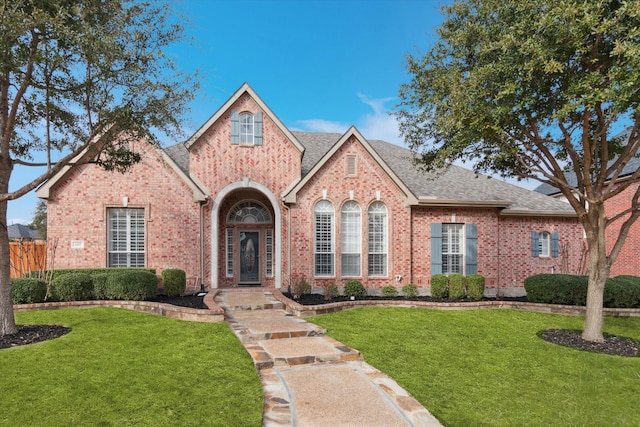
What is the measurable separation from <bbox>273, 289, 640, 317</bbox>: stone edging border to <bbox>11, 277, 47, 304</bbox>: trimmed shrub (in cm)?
709

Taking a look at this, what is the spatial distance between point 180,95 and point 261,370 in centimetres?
618

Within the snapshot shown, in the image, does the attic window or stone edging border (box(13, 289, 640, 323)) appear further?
the attic window

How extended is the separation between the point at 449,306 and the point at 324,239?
5.14 meters

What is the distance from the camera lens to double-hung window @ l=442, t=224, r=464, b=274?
15.2 metres

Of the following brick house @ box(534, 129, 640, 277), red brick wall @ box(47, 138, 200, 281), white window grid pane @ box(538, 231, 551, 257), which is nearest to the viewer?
red brick wall @ box(47, 138, 200, 281)

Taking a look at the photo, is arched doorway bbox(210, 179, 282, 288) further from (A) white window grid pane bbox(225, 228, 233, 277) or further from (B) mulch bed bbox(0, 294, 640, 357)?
(B) mulch bed bbox(0, 294, 640, 357)

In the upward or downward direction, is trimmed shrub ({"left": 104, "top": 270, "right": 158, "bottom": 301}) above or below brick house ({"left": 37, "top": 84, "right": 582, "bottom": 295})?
below

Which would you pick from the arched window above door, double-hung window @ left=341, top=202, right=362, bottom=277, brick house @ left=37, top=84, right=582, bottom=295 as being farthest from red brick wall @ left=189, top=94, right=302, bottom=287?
double-hung window @ left=341, top=202, right=362, bottom=277

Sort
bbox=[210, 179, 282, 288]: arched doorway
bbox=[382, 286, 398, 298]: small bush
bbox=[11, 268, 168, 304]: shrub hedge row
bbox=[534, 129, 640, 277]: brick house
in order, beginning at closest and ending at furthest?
bbox=[11, 268, 168, 304]: shrub hedge row → bbox=[382, 286, 398, 298]: small bush → bbox=[210, 179, 282, 288]: arched doorway → bbox=[534, 129, 640, 277]: brick house

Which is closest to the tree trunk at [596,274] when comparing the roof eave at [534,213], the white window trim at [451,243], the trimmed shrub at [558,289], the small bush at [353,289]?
the trimmed shrub at [558,289]

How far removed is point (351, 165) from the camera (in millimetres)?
14586

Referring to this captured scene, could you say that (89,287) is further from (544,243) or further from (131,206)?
(544,243)

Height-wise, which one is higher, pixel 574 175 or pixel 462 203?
pixel 574 175

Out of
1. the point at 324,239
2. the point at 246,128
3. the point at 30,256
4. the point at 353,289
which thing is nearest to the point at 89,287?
the point at 30,256
